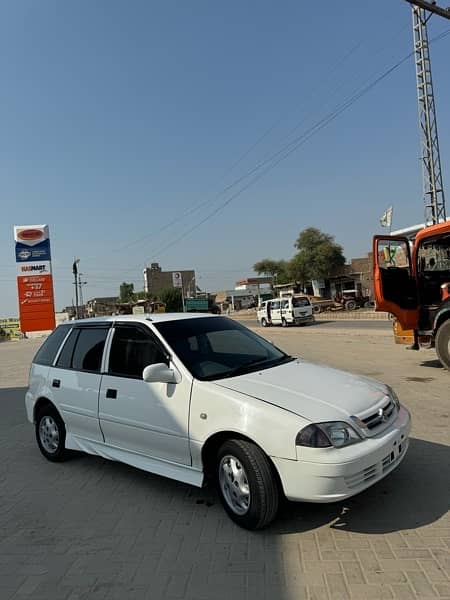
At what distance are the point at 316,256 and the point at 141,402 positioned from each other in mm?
47043

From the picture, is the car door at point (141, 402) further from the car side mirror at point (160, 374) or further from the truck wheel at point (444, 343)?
the truck wheel at point (444, 343)

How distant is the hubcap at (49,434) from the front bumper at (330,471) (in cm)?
318

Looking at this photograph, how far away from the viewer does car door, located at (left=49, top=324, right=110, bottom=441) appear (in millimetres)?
4801

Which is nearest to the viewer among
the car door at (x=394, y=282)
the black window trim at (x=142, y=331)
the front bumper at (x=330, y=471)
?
the front bumper at (x=330, y=471)

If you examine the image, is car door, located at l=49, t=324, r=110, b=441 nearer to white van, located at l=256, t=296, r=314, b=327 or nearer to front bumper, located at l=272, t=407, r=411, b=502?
front bumper, located at l=272, t=407, r=411, b=502

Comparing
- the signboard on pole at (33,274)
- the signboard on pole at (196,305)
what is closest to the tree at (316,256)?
the signboard on pole at (196,305)

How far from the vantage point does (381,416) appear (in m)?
3.60

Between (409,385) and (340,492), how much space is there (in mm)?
5684

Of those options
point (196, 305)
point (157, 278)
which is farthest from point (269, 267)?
point (157, 278)

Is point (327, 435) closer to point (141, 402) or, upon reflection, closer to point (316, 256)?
point (141, 402)

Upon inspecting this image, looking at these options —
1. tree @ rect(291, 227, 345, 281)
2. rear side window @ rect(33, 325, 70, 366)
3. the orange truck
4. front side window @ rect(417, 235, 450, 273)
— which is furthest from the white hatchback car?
tree @ rect(291, 227, 345, 281)

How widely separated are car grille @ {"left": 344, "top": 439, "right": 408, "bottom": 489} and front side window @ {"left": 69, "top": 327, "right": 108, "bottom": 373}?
2.74 meters

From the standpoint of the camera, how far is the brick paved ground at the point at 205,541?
2861 millimetres

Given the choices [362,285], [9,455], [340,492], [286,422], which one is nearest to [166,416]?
[286,422]
